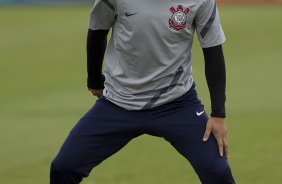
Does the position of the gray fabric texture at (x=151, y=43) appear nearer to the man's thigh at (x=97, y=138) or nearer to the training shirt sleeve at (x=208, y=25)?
the training shirt sleeve at (x=208, y=25)

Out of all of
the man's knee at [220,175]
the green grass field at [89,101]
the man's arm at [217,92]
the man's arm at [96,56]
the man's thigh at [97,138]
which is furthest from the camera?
the green grass field at [89,101]

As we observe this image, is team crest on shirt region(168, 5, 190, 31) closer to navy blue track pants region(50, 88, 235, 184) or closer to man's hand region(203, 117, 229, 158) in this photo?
navy blue track pants region(50, 88, 235, 184)

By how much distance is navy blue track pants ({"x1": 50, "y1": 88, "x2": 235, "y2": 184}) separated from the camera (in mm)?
6309

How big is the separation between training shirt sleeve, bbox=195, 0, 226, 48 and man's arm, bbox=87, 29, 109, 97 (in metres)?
0.80

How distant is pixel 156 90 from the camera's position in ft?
21.1

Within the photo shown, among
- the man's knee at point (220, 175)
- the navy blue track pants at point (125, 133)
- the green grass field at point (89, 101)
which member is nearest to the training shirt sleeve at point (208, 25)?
the navy blue track pants at point (125, 133)

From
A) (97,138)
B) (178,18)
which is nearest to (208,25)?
(178,18)

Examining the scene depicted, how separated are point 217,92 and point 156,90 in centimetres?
46

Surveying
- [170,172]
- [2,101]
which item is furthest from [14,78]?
[170,172]

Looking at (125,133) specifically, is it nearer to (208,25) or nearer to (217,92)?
(217,92)

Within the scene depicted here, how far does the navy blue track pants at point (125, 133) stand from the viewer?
6.31 meters

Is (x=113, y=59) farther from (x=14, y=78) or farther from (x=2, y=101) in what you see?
(x=14, y=78)

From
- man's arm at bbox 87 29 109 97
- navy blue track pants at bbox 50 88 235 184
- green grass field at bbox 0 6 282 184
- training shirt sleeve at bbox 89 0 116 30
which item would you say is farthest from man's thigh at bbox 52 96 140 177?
green grass field at bbox 0 6 282 184

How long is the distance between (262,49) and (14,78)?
20.9ft
